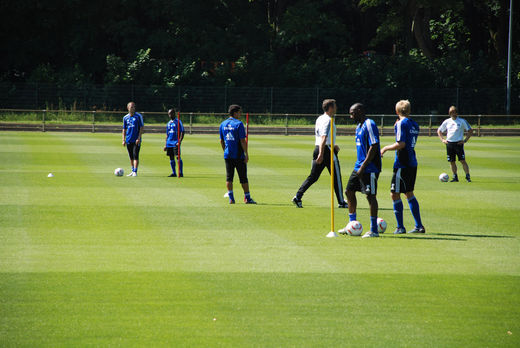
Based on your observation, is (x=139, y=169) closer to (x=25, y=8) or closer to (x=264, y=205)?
(x=264, y=205)

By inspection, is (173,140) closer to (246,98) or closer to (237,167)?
(237,167)

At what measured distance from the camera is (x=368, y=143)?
10773mm

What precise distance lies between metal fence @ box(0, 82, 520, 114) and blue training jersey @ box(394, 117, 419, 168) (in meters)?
39.8

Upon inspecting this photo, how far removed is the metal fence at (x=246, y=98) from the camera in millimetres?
49969

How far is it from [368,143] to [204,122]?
3670 cm

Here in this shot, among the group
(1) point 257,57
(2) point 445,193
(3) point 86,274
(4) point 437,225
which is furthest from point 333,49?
(3) point 86,274

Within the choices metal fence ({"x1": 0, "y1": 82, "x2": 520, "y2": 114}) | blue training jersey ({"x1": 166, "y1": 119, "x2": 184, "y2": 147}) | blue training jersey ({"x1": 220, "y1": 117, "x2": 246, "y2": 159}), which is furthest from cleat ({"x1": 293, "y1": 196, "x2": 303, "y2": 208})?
metal fence ({"x1": 0, "y1": 82, "x2": 520, "y2": 114})

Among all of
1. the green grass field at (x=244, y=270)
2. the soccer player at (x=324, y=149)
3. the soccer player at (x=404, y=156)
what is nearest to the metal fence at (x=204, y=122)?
the green grass field at (x=244, y=270)

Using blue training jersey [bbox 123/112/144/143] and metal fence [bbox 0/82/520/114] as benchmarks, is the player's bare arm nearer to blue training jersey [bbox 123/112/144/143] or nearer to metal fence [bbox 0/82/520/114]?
blue training jersey [bbox 123/112/144/143]

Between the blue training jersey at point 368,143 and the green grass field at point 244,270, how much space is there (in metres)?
1.12

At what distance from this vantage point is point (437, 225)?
12406mm

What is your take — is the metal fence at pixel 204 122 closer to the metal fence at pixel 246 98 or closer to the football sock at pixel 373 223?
the metal fence at pixel 246 98

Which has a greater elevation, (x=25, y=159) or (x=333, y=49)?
(x=333, y=49)

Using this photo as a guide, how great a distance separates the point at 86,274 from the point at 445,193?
1070 cm
